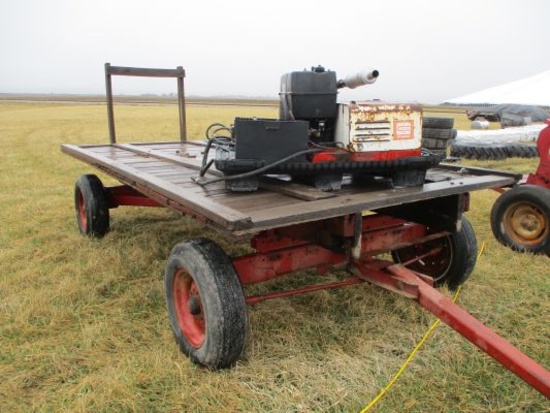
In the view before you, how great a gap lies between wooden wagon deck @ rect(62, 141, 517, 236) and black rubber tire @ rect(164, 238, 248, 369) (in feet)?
0.85

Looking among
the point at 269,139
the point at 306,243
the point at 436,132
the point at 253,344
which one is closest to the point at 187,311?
the point at 253,344

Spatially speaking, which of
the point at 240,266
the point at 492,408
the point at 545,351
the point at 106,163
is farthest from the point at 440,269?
the point at 106,163

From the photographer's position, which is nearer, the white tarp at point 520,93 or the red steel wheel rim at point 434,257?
the red steel wheel rim at point 434,257

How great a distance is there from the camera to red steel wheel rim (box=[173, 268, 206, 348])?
2.90 m

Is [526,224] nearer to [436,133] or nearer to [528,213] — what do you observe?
[528,213]

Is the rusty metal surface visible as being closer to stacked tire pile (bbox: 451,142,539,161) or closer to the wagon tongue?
the wagon tongue

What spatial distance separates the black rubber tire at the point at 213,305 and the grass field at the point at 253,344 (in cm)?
11

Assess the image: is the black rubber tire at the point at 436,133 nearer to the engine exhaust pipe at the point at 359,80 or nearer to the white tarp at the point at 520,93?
the engine exhaust pipe at the point at 359,80

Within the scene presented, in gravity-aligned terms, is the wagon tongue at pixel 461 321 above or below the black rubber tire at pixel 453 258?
above

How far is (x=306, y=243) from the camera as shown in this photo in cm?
307

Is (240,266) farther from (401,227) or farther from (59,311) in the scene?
(59,311)

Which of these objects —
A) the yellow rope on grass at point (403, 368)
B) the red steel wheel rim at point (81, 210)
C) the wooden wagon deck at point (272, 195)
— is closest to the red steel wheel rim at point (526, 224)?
the wooden wagon deck at point (272, 195)

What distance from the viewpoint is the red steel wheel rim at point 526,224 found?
4727 mm

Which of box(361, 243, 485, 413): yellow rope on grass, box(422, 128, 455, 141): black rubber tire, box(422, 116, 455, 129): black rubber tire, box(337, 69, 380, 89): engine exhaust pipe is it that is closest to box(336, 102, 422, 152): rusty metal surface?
box(337, 69, 380, 89): engine exhaust pipe
